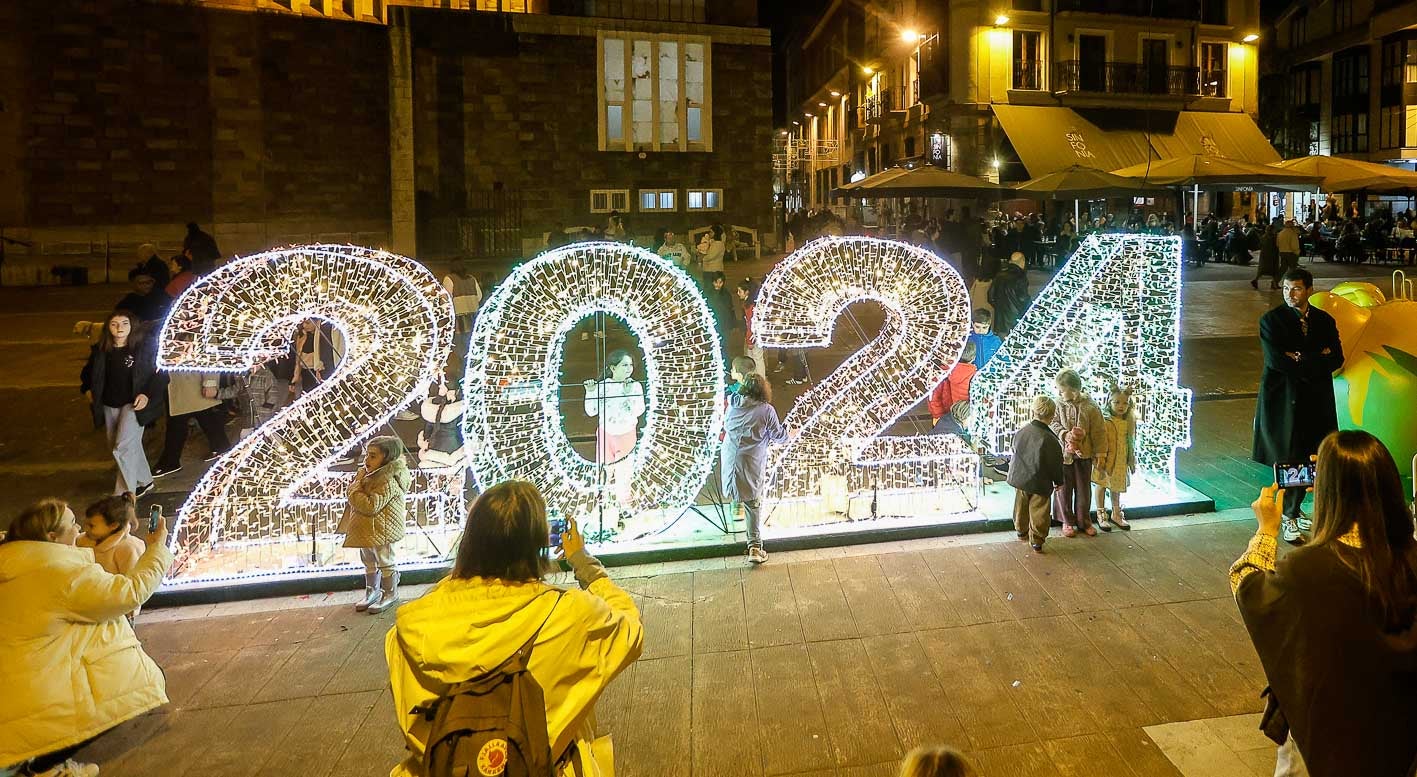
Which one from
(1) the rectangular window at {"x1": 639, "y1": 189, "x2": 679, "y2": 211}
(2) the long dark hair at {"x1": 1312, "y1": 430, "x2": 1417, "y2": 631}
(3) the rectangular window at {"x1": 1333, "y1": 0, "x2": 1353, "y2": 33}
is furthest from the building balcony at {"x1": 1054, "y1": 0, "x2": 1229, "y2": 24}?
(2) the long dark hair at {"x1": 1312, "y1": 430, "x2": 1417, "y2": 631}

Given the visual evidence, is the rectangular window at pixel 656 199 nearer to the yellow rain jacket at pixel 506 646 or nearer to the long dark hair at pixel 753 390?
the long dark hair at pixel 753 390

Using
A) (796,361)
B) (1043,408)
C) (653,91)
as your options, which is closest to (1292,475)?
(1043,408)

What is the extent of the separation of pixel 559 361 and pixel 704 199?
21.7 metres

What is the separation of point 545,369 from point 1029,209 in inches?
1261

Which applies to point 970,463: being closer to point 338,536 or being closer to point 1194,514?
point 1194,514

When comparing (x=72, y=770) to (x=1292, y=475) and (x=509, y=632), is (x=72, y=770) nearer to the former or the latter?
(x=509, y=632)

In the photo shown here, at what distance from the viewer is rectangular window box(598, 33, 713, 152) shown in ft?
82.8

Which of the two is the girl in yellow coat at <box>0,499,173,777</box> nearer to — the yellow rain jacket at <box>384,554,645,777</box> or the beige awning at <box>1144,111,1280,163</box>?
the yellow rain jacket at <box>384,554,645,777</box>

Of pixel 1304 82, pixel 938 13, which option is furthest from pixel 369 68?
pixel 1304 82

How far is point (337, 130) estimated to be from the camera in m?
23.9

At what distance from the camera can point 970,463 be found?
22.6ft

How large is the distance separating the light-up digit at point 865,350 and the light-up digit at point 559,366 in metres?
0.62

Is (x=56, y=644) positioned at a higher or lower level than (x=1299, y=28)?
lower

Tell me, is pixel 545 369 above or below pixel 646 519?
above
